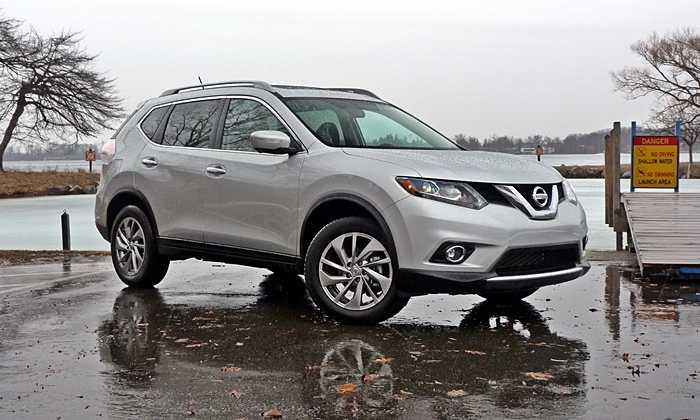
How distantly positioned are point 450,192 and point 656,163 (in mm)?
10375

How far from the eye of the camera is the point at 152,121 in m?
8.04

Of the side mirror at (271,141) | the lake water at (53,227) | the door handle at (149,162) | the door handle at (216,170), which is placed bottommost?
the lake water at (53,227)

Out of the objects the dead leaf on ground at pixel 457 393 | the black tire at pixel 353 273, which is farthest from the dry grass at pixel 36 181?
the dead leaf on ground at pixel 457 393

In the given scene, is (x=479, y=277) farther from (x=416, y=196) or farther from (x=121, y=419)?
(x=121, y=419)

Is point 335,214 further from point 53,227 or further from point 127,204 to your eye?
point 53,227

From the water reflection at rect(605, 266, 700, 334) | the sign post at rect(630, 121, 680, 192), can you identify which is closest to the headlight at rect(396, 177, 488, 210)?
the water reflection at rect(605, 266, 700, 334)

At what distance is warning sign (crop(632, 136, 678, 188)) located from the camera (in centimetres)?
1485

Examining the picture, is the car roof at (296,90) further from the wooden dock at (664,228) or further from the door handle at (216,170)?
the wooden dock at (664,228)

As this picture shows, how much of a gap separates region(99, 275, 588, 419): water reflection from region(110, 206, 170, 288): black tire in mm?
964

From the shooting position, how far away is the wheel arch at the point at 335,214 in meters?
5.86

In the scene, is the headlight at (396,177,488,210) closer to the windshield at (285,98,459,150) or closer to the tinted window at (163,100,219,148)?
the windshield at (285,98,459,150)

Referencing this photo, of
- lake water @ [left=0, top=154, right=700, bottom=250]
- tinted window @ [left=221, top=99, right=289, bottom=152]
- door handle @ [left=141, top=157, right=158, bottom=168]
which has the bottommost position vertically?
lake water @ [left=0, top=154, right=700, bottom=250]

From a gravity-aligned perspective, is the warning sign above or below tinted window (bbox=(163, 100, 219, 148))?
below

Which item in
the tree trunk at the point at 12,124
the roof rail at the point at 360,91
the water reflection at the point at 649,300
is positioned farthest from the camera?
the tree trunk at the point at 12,124
